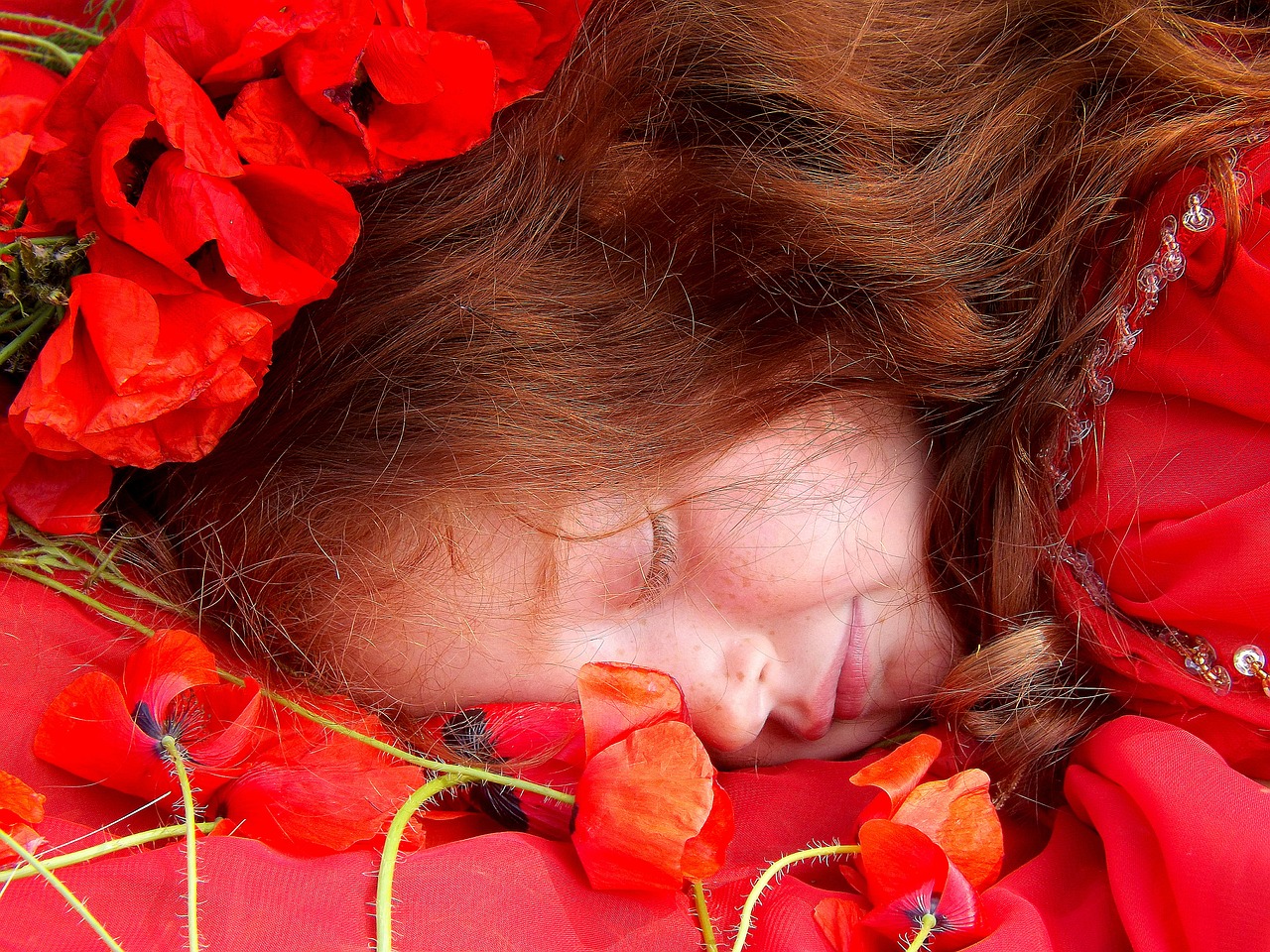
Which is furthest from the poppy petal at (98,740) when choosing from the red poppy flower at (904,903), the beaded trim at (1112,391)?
the beaded trim at (1112,391)

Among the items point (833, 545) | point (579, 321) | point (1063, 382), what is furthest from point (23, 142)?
point (1063, 382)

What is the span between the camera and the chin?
73 centimetres

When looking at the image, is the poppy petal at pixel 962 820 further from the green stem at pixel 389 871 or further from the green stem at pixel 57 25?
the green stem at pixel 57 25

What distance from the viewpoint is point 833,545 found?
638 mm

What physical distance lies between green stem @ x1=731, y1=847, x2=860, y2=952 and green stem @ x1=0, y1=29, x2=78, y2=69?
1.71 feet

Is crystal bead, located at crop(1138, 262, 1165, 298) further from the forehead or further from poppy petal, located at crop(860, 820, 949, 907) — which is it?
poppy petal, located at crop(860, 820, 949, 907)

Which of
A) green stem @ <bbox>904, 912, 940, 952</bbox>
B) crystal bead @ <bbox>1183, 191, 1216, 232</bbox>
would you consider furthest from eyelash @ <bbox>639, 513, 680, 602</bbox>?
crystal bead @ <bbox>1183, 191, 1216, 232</bbox>

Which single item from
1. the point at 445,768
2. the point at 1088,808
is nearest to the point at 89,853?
the point at 445,768

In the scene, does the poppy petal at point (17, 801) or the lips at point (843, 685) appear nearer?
the poppy petal at point (17, 801)

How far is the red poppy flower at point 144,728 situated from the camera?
0.51 metres

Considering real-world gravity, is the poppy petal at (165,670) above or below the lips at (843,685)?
above

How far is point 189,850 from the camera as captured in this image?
17.6 inches

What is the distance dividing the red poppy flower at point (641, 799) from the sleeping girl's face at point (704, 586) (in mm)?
92

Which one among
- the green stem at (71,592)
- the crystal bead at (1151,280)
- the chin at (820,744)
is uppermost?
the crystal bead at (1151,280)
